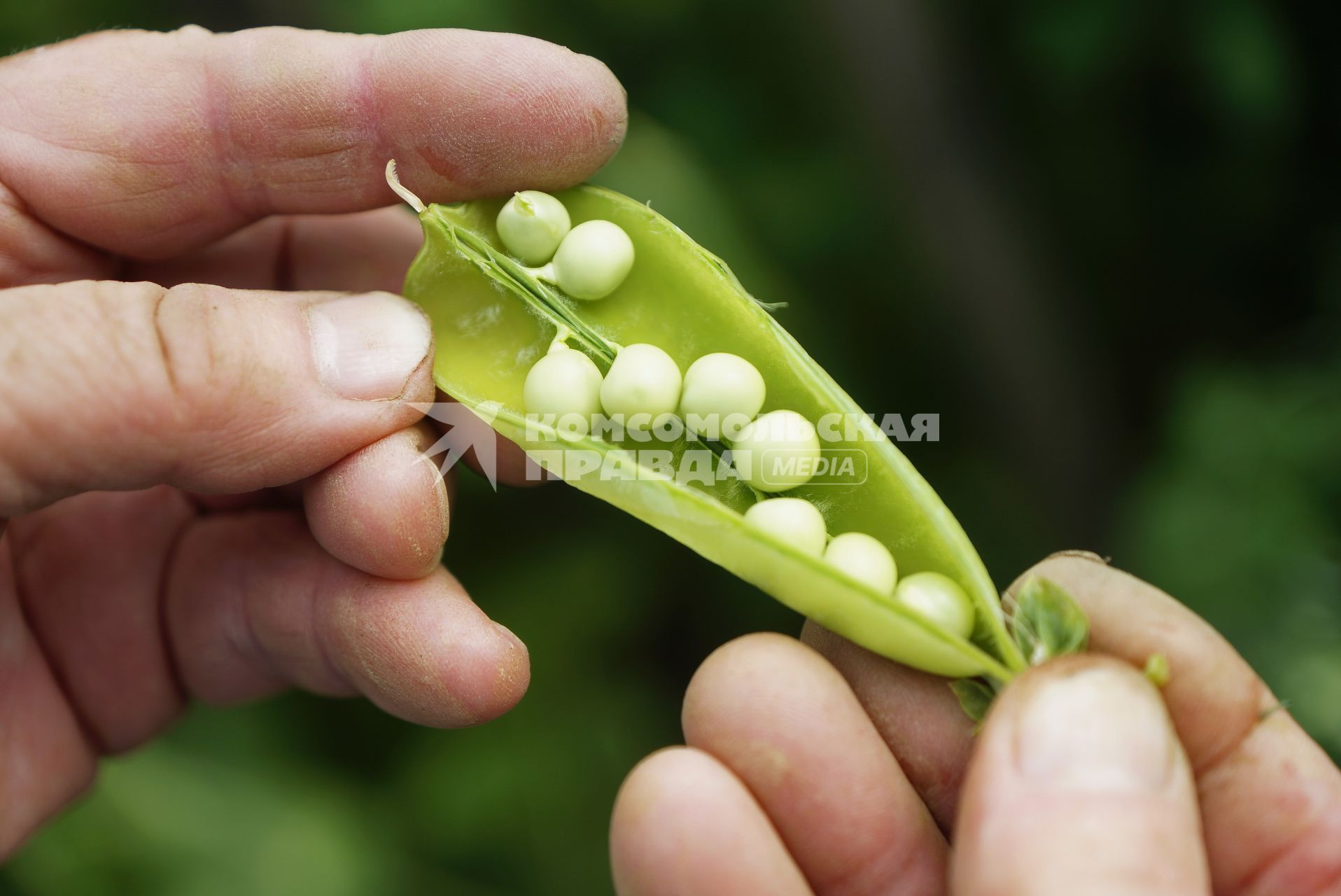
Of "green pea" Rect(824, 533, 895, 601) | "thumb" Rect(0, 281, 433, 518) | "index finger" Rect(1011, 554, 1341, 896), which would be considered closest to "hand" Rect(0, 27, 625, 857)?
"thumb" Rect(0, 281, 433, 518)

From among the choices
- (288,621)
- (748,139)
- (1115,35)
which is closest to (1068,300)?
(1115,35)

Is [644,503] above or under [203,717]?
above

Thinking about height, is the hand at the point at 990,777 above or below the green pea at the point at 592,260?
below

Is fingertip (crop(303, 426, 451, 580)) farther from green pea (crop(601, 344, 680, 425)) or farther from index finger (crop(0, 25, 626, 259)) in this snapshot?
index finger (crop(0, 25, 626, 259))

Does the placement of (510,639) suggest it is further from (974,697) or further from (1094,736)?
(1094,736)

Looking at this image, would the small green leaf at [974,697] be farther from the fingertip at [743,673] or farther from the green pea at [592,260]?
the green pea at [592,260]

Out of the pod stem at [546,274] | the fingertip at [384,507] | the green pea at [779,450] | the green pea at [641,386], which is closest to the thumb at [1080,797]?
the green pea at [779,450]

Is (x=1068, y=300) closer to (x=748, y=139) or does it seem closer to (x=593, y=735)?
(x=748, y=139)
